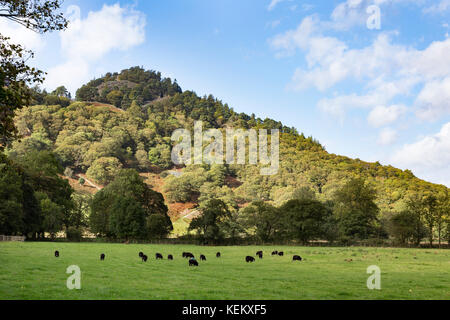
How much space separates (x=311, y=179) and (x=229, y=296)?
134771mm

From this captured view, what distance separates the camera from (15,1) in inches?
645

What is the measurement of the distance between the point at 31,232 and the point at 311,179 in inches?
4075

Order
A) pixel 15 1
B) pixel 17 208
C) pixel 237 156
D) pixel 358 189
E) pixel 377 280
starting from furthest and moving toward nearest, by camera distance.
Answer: pixel 237 156
pixel 358 189
pixel 17 208
pixel 377 280
pixel 15 1

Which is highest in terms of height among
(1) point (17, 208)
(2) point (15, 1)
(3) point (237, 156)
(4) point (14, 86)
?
(3) point (237, 156)

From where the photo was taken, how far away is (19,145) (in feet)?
535

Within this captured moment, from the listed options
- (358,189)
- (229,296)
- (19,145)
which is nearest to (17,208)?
(229,296)
